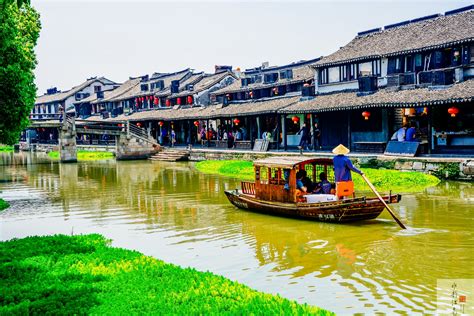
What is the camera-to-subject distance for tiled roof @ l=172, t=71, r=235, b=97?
50.8 metres

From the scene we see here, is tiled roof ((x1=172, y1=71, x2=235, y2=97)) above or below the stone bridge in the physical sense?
above

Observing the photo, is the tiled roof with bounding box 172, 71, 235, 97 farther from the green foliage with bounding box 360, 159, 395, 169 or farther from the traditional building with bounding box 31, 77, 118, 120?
the green foliage with bounding box 360, 159, 395, 169

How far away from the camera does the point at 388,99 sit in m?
26.9

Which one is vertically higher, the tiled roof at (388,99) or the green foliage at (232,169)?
the tiled roof at (388,99)

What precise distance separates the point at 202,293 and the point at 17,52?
15.0 meters

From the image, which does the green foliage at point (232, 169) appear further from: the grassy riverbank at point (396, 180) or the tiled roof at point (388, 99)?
the grassy riverbank at point (396, 180)

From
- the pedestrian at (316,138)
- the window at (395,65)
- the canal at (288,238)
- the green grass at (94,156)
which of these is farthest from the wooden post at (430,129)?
the green grass at (94,156)

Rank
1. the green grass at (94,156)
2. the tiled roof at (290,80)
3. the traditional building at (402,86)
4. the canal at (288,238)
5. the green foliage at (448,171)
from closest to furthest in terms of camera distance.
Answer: the canal at (288,238), the green foliage at (448,171), the traditional building at (402,86), the tiled roof at (290,80), the green grass at (94,156)

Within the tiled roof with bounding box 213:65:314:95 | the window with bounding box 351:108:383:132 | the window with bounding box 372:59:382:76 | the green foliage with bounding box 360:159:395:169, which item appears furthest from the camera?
the tiled roof with bounding box 213:65:314:95

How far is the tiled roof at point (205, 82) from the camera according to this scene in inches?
1998

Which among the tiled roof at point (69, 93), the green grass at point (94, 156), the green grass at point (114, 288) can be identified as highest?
the tiled roof at point (69, 93)

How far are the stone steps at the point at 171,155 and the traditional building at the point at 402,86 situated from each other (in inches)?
438

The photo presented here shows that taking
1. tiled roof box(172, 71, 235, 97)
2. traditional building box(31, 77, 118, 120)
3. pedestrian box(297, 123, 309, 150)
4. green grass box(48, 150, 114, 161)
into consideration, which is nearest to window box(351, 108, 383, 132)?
pedestrian box(297, 123, 309, 150)

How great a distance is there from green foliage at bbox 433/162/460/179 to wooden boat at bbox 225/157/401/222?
904 cm
